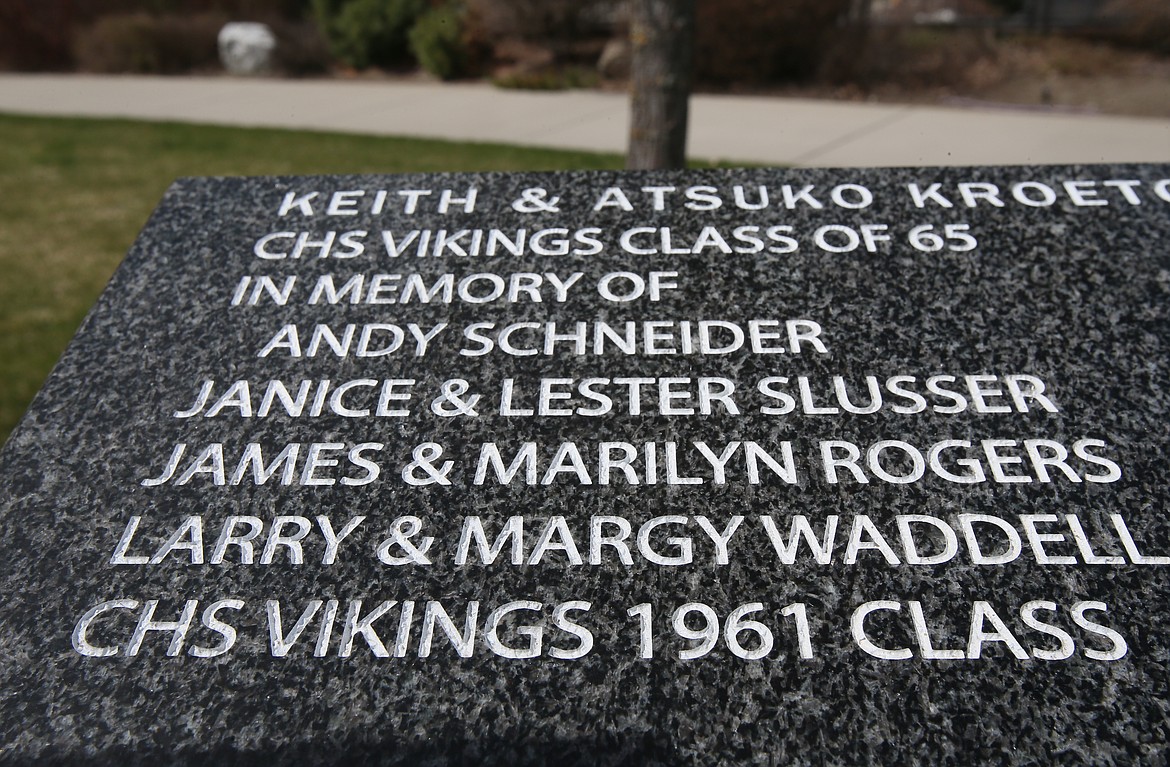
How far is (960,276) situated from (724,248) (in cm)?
53

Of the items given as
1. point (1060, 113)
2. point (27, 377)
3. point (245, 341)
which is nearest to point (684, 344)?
point (245, 341)

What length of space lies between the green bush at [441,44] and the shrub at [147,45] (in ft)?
10.3

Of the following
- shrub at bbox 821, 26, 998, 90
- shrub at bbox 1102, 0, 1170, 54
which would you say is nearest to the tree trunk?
shrub at bbox 821, 26, 998, 90

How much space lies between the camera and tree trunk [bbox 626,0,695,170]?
4.16 meters

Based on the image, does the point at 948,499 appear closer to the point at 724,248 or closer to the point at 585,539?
the point at 585,539

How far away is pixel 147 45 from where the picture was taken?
40.8 feet

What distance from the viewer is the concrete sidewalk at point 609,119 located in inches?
277

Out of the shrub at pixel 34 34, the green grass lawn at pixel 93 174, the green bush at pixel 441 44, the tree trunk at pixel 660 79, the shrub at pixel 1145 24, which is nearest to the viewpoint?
the tree trunk at pixel 660 79

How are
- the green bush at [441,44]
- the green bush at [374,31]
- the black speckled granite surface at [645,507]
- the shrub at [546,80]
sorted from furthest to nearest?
1. the green bush at [374,31]
2. the green bush at [441,44]
3. the shrub at [546,80]
4. the black speckled granite surface at [645,507]

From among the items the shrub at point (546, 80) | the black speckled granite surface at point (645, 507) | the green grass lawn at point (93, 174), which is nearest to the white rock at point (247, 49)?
the green grass lawn at point (93, 174)

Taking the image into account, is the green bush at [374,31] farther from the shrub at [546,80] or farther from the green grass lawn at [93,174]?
the green grass lawn at [93,174]

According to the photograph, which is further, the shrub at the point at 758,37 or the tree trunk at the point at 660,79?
the shrub at the point at 758,37

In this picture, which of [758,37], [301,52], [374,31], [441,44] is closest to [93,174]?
[441,44]

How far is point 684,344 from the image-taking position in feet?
7.38
